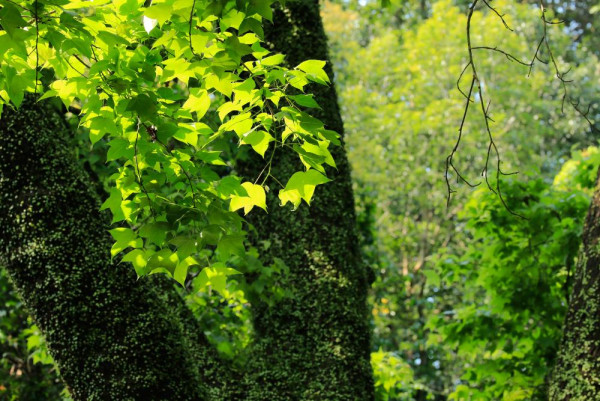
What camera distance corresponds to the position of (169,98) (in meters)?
2.10

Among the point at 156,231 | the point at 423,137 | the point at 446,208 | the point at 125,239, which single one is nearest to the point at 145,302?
the point at 125,239

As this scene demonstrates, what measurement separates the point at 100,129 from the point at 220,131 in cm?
44

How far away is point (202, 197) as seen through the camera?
6.48 ft

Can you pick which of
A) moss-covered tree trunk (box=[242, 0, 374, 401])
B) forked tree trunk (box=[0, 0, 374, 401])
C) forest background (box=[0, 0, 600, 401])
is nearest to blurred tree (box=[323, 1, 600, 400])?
forest background (box=[0, 0, 600, 401])

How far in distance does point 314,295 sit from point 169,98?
1.56 meters

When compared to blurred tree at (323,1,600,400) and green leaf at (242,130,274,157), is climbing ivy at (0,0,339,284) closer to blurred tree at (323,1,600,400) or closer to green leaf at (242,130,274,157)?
green leaf at (242,130,274,157)

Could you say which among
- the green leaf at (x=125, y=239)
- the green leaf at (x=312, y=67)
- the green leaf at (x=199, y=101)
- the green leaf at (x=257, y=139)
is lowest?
the green leaf at (x=125, y=239)

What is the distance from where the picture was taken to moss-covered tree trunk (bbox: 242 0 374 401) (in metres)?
3.20

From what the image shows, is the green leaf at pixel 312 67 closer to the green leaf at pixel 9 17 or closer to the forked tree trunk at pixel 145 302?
the green leaf at pixel 9 17

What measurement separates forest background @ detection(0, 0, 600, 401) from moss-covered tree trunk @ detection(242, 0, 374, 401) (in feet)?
2.22

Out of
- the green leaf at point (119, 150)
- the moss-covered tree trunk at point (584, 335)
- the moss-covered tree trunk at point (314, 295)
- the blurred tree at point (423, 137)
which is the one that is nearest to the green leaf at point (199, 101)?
the green leaf at point (119, 150)

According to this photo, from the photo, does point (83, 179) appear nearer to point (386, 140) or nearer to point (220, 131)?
point (220, 131)

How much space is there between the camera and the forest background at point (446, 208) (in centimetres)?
447

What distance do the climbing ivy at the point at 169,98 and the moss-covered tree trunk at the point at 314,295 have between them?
1.29 meters
